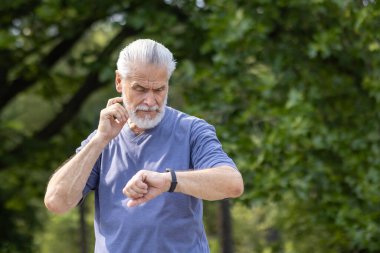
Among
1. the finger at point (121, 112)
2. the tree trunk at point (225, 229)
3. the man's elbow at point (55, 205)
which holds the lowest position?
the tree trunk at point (225, 229)

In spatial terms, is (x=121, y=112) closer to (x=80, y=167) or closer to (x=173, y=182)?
(x=80, y=167)

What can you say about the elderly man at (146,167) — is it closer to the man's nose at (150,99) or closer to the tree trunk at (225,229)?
the man's nose at (150,99)

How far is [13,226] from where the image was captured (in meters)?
14.1

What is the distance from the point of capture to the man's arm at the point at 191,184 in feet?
10.6

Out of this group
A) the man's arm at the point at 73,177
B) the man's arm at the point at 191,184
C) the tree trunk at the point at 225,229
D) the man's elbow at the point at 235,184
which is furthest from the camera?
the tree trunk at the point at 225,229

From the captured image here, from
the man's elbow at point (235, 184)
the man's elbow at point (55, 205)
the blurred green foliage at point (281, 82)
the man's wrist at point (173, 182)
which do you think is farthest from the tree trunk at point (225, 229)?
the man's wrist at point (173, 182)

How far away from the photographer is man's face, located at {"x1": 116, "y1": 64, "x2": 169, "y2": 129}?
3461mm

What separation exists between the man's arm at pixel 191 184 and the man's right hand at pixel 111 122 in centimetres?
32

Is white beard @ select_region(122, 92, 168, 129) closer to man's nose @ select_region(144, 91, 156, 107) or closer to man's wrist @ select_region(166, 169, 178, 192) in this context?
man's nose @ select_region(144, 91, 156, 107)

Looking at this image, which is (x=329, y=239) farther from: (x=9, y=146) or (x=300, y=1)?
(x=9, y=146)

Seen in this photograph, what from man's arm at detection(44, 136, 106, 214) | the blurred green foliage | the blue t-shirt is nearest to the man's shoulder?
the blue t-shirt

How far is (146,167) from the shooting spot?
3516mm

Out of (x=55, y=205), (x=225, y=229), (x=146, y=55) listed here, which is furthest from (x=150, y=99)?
(x=225, y=229)

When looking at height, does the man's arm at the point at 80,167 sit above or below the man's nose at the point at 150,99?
below
